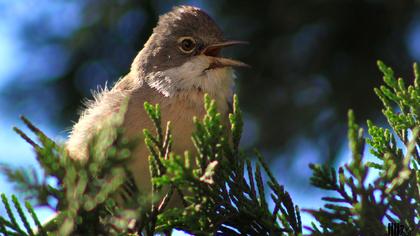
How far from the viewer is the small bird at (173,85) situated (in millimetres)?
3975

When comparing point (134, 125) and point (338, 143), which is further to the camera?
point (338, 143)

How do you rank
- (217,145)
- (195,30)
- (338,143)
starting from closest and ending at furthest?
(217,145) < (195,30) < (338,143)

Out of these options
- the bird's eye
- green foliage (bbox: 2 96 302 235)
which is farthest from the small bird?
green foliage (bbox: 2 96 302 235)

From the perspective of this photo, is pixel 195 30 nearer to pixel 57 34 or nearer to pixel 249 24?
pixel 249 24

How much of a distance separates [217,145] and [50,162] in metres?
0.67

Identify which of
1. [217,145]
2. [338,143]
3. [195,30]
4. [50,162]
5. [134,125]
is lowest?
[50,162]

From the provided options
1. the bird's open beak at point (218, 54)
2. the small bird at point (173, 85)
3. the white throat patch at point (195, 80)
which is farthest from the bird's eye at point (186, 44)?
the white throat patch at point (195, 80)

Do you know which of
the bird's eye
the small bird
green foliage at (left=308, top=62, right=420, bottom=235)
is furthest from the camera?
the bird's eye

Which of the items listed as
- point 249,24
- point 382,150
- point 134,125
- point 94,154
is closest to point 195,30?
point 249,24

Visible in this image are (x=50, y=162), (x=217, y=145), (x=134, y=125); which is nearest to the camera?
(x=50, y=162)

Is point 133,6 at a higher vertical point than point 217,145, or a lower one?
higher

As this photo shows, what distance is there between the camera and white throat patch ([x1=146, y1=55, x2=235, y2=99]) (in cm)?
460

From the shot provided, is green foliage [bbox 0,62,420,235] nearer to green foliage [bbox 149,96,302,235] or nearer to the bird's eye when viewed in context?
green foliage [bbox 149,96,302,235]

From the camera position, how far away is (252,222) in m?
2.82
